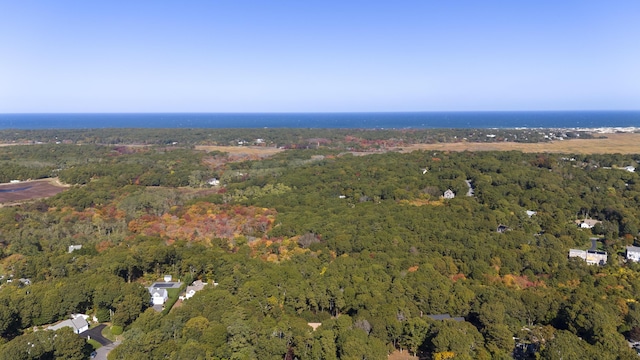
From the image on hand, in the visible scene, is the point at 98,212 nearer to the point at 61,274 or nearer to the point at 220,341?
the point at 61,274

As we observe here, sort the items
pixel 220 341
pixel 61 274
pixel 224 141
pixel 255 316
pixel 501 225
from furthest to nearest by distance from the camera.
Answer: pixel 224 141, pixel 501 225, pixel 61 274, pixel 255 316, pixel 220 341

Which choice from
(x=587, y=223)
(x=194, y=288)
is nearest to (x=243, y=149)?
(x=194, y=288)

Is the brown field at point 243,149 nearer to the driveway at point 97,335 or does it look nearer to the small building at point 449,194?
the small building at point 449,194

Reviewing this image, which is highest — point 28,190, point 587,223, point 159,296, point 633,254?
point 28,190

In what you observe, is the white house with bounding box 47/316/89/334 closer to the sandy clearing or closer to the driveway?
the driveway

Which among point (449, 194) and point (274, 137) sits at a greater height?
point (274, 137)

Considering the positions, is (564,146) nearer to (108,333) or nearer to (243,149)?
(243,149)

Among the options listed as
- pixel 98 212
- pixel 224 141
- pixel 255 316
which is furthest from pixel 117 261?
pixel 224 141
